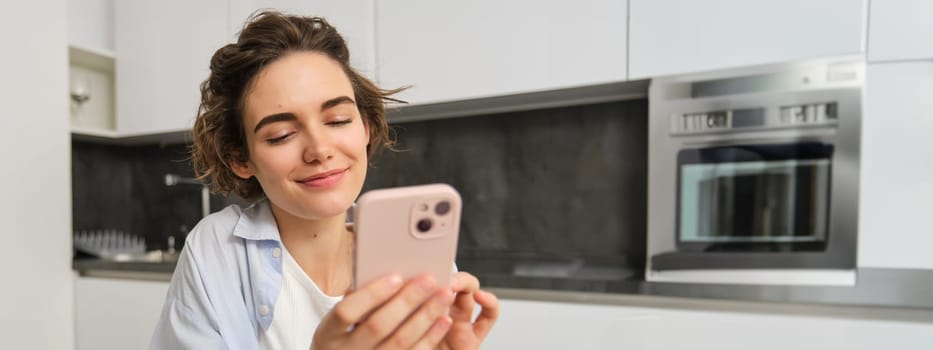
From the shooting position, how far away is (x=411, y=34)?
1.31 meters

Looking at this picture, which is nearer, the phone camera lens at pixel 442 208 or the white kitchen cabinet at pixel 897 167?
the phone camera lens at pixel 442 208

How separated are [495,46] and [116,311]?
1487mm

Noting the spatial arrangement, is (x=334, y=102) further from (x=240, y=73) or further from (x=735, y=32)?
(x=735, y=32)

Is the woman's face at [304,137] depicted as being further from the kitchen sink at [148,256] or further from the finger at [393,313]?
the kitchen sink at [148,256]

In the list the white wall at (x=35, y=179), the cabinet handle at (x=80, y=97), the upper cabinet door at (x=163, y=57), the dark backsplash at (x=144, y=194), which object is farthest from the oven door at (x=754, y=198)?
the cabinet handle at (x=80, y=97)

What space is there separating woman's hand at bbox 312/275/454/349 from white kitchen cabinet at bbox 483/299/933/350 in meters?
0.69

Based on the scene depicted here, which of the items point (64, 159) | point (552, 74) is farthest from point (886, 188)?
point (64, 159)

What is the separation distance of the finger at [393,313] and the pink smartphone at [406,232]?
0.02m

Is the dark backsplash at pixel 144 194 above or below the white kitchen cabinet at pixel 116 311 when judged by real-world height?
above

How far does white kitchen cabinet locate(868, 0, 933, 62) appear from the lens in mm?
905

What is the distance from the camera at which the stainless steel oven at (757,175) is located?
971 millimetres

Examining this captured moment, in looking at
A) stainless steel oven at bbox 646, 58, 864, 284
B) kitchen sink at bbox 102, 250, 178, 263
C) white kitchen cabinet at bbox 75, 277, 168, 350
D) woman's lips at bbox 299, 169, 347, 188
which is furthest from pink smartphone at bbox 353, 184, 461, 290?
kitchen sink at bbox 102, 250, 178, 263

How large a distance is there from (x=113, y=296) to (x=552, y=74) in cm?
157

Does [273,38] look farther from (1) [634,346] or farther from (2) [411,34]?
(1) [634,346]
